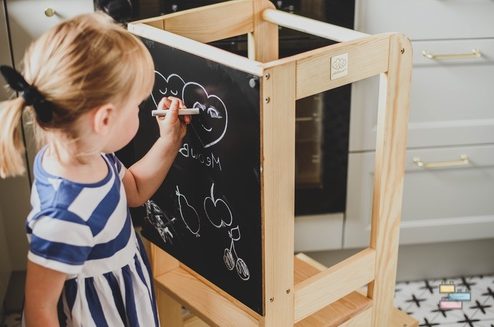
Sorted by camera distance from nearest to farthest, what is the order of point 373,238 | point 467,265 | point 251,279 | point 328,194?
point 251,279 → point 373,238 → point 328,194 → point 467,265

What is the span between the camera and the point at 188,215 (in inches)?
50.4

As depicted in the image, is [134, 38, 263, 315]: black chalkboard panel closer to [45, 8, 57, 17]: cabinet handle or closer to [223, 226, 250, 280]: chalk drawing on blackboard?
[223, 226, 250, 280]: chalk drawing on blackboard

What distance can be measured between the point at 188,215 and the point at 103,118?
1.15 feet

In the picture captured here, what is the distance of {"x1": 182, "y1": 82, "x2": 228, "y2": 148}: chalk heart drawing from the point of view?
3.65 ft

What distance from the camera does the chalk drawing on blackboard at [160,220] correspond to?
4.42 ft

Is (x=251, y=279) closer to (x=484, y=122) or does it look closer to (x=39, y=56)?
(x=39, y=56)

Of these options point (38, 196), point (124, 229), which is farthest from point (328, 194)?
point (38, 196)

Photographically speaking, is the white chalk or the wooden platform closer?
the white chalk

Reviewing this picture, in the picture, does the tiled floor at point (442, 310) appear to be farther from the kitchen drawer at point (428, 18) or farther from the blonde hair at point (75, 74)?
the blonde hair at point (75, 74)

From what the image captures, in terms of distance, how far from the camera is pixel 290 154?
1.08 m

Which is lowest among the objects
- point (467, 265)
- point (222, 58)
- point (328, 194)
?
point (467, 265)

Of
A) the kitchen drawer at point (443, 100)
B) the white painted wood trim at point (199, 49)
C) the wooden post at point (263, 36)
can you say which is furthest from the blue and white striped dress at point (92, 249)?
the kitchen drawer at point (443, 100)

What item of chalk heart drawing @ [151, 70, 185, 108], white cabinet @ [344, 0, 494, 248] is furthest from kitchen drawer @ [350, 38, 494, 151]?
chalk heart drawing @ [151, 70, 185, 108]

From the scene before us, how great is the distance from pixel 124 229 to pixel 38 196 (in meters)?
0.15
